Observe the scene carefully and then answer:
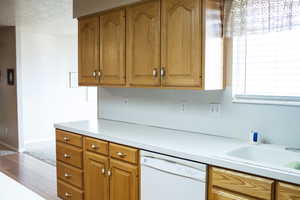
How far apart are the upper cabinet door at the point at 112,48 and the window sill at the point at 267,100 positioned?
117 centimetres

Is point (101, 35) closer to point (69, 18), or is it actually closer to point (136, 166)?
point (136, 166)

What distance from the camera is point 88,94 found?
725cm

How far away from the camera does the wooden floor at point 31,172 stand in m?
3.73

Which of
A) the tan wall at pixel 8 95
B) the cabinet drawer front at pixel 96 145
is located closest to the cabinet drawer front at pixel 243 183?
the cabinet drawer front at pixel 96 145

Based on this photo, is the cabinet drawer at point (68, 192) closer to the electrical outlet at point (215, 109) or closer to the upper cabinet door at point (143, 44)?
the upper cabinet door at point (143, 44)

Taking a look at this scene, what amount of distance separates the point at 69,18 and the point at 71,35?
6.55ft

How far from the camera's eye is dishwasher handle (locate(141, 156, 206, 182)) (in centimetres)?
194

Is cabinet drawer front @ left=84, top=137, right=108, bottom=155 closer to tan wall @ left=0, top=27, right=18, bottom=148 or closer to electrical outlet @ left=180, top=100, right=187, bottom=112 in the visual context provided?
electrical outlet @ left=180, top=100, right=187, bottom=112

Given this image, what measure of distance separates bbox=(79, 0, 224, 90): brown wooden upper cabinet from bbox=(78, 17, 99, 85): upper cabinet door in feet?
0.04

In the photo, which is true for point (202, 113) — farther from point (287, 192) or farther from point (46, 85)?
point (46, 85)

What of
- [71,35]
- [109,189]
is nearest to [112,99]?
[109,189]

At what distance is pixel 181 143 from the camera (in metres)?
2.26

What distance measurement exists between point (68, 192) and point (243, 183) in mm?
2120

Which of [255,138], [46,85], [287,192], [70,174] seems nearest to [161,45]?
[255,138]
